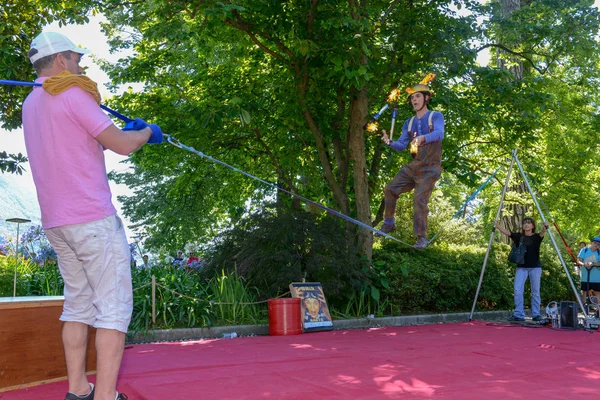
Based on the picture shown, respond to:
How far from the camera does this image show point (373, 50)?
11336 mm

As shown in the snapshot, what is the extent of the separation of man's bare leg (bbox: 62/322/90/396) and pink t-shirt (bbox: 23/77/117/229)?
69 cm

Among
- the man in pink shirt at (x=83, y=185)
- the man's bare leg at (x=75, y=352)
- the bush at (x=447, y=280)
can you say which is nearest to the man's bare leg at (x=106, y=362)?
the man in pink shirt at (x=83, y=185)

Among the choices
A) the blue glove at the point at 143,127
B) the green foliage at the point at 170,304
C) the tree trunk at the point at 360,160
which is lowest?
the green foliage at the point at 170,304

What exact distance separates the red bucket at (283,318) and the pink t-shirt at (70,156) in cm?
667

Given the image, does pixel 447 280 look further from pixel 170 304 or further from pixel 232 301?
pixel 170 304

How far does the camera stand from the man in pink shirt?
3.66 metres

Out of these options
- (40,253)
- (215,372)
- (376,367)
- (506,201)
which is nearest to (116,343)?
(215,372)

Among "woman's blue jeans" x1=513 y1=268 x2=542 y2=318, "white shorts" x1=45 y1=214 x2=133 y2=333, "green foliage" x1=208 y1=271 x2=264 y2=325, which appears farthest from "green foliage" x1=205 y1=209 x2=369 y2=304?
"white shorts" x1=45 y1=214 x2=133 y2=333

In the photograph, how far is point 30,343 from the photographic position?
5.07 metres

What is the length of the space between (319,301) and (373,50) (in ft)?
14.6

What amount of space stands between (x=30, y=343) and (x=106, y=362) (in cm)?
180

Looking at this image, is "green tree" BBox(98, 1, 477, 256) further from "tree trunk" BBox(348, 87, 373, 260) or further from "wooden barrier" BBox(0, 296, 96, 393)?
"wooden barrier" BBox(0, 296, 96, 393)

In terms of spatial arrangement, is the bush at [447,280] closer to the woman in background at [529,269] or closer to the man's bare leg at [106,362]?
the woman in background at [529,269]

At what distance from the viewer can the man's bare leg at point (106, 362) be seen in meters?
3.60
